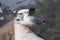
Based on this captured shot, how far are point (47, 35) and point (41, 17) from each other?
0.13 metres

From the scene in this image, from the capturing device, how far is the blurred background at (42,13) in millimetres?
1220

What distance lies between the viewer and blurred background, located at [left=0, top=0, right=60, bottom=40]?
4.00 feet

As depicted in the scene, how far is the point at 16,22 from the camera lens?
123 cm

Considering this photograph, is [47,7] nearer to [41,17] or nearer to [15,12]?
[41,17]

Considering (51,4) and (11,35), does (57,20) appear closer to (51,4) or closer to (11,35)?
(51,4)

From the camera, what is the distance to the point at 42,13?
1.24 meters

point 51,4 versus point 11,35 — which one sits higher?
point 51,4

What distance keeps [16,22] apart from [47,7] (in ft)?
0.81

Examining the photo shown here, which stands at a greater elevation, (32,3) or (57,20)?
(32,3)

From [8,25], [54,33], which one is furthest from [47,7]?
[8,25]

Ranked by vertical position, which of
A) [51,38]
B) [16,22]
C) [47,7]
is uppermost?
[47,7]

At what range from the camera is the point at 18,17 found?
4.07 feet

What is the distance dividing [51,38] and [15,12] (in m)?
0.32

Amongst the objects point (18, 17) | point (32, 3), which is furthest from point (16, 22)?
point (32, 3)
